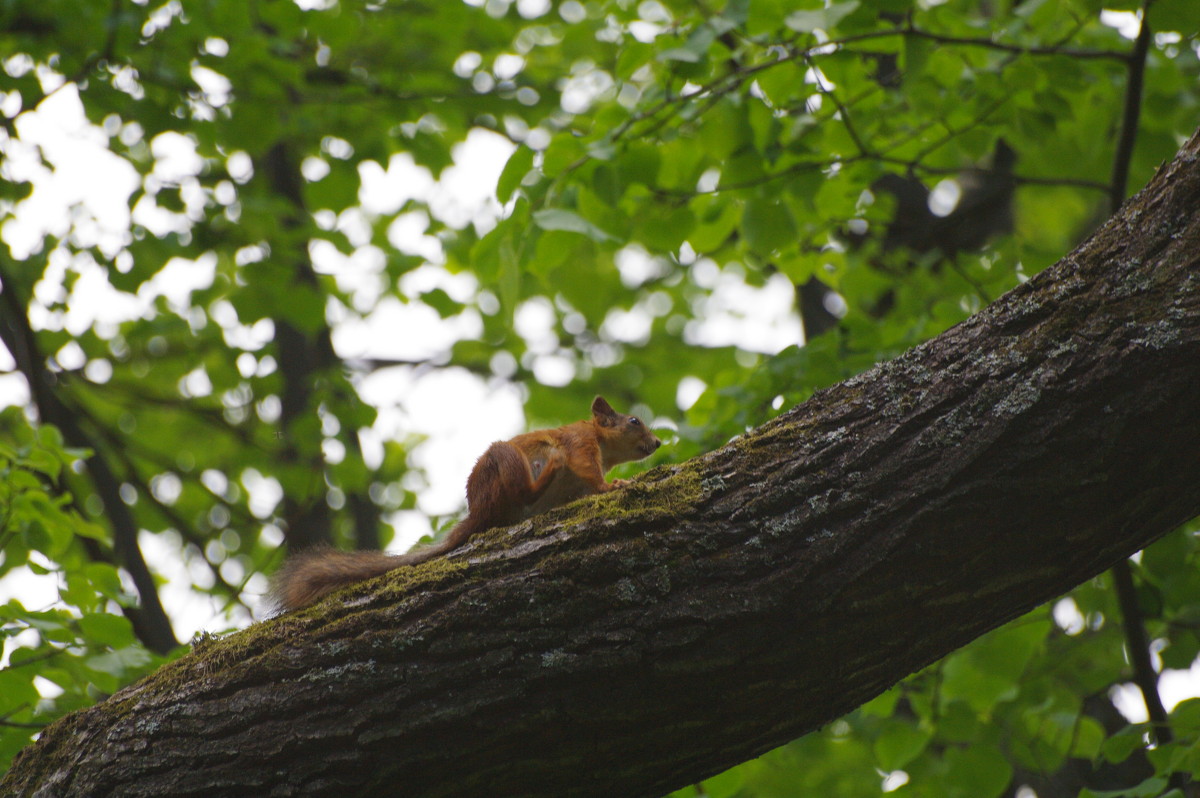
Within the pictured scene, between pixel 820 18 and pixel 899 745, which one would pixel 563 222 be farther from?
pixel 899 745

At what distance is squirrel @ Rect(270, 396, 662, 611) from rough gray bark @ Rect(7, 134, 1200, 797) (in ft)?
1.29

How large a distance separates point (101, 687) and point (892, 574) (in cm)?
→ 274

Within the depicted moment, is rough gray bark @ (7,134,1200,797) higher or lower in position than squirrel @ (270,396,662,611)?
lower

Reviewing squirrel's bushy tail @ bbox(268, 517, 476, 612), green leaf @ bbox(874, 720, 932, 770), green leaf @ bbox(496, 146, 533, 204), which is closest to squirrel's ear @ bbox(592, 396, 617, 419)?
green leaf @ bbox(496, 146, 533, 204)

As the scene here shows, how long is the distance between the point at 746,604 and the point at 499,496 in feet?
3.59

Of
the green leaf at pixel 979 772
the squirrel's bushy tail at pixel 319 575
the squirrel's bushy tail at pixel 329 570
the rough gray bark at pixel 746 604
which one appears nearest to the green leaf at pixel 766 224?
the rough gray bark at pixel 746 604

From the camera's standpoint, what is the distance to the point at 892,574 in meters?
2.33

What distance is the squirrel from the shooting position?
9.46 ft

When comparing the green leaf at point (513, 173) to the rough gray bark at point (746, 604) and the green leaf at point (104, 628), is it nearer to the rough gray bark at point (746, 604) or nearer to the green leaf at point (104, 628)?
the rough gray bark at point (746, 604)

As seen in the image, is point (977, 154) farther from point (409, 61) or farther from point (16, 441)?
point (16, 441)

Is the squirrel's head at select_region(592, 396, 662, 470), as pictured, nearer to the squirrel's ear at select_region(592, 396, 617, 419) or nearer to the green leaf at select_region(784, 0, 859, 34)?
the squirrel's ear at select_region(592, 396, 617, 419)

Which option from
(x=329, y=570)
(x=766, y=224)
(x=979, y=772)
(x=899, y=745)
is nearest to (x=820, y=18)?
(x=766, y=224)

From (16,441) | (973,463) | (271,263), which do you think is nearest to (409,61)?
(271,263)

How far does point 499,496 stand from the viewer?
317cm
